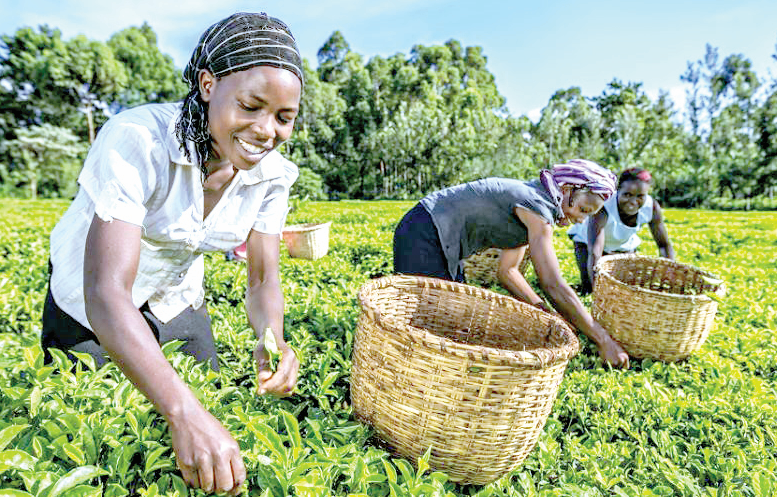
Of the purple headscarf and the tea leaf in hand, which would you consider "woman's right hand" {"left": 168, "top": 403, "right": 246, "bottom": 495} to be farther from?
the purple headscarf

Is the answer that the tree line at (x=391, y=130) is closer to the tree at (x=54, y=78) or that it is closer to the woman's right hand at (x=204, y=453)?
the tree at (x=54, y=78)

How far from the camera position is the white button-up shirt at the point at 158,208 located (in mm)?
1290

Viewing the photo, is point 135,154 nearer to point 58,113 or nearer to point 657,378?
point 657,378

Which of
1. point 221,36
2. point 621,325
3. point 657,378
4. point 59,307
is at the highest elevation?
point 221,36

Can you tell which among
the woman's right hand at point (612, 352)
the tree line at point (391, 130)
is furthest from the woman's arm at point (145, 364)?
the tree line at point (391, 130)

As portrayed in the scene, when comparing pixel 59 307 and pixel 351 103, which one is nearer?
pixel 59 307

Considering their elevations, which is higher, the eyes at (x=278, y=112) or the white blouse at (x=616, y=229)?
the eyes at (x=278, y=112)

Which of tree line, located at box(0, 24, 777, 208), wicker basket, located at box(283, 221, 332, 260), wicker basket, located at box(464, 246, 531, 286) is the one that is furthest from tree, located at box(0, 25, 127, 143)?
wicker basket, located at box(464, 246, 531, 286)

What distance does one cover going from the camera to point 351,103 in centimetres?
3497

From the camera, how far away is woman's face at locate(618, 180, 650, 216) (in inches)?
173

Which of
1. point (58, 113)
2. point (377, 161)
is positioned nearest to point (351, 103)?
point (377, 161)

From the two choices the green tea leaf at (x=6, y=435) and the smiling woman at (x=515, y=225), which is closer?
the green tea leaf at (x=6, y=435)

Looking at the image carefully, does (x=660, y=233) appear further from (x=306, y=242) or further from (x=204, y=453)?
(x=204, y=453)

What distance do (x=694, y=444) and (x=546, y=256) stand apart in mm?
1173
